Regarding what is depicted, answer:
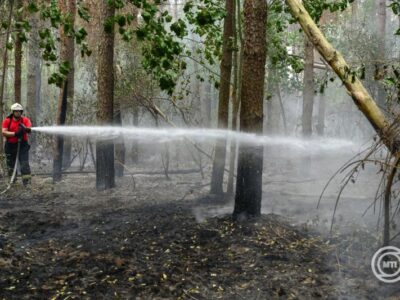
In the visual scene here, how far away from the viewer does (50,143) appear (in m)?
14.8

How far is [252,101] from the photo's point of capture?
7.04 metres

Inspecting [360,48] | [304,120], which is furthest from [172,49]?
[360,48]

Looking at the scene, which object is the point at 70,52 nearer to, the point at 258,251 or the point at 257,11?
the point at 257,11

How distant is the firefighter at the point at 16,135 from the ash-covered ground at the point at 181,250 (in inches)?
60.4

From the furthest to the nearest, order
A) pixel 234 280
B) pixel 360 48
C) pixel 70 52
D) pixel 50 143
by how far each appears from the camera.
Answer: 1. pixel 360 48
2. pixel 50 143
3. pixel 70 52
4. pixel 234 280

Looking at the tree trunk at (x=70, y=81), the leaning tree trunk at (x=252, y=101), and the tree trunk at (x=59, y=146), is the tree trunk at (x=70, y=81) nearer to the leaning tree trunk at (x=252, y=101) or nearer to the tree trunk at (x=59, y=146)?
the tree trunk at (x=59, y=146)

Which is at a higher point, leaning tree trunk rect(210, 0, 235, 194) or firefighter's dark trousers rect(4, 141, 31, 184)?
leaning tree trunk rect(210, 0, 235, 194)

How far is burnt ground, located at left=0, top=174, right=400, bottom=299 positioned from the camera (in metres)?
4.88

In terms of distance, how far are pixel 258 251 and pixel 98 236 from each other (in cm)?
246

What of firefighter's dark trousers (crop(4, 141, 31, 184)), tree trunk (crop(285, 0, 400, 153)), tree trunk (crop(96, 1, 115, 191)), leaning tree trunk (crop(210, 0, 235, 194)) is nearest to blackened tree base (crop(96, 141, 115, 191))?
tree trunk (crop(96, 1, 115, 191))

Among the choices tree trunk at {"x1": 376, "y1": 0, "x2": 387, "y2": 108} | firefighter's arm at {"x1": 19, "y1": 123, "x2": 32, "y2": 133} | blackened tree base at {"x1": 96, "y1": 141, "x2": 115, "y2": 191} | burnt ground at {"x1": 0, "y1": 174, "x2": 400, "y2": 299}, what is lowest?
burnt ground at {"x1": 0, "y1": 174, "x2": 400, "y2": 299}

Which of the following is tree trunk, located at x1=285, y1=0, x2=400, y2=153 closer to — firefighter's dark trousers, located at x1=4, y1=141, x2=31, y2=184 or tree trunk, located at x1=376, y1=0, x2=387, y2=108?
firefighter's dark trousers, located at x1=4, y1=141, x2=31, y2=184
